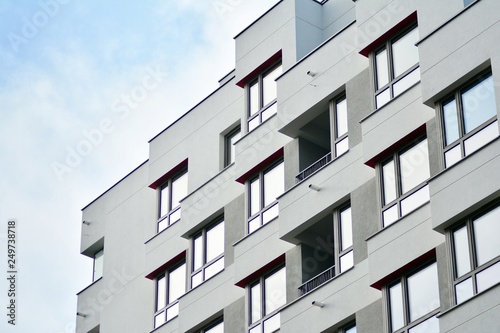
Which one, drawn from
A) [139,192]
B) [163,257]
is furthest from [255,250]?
[139,192]

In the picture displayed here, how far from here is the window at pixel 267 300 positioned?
3612 centimetres

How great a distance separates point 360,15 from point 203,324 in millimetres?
10657

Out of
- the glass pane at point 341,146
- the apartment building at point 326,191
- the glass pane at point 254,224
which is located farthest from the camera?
the glass pane at point 254,224

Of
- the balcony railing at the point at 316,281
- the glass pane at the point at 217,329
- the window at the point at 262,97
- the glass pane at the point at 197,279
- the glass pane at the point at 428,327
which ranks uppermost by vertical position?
the window at the point at 262,97

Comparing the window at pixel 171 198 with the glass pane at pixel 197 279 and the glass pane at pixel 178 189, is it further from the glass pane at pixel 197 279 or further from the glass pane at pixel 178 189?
the glass pane at pixel 197 279

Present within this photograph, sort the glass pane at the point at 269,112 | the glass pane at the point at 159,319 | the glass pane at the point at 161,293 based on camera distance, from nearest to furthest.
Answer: the glass pane at the point at 269,112, the glass pane at the point at 159,319, the glass pane at the point at 161,293

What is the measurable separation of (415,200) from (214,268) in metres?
9.19

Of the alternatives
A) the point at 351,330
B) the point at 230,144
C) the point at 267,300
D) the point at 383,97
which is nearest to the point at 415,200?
the point at 383,97

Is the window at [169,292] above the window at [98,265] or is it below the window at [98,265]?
below

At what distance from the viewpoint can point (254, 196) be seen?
39031 millimetres

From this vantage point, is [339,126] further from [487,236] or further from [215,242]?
[487,236]

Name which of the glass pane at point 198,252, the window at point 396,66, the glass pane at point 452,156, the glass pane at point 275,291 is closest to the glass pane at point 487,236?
the glass pane at point 452,156

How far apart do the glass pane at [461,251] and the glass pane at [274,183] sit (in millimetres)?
8520

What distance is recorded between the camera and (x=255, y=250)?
3747cm
